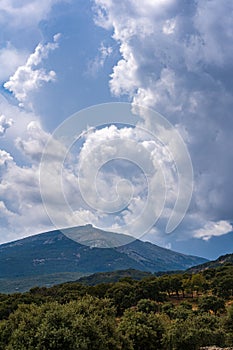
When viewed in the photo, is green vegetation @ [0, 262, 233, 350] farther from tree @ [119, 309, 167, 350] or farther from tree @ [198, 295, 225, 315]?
tree @ [198, 295, 225, 315]

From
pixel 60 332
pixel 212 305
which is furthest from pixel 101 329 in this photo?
pixel 212 305

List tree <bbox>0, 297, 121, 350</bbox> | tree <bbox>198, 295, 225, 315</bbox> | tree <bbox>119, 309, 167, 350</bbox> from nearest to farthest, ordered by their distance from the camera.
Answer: tree <bbox>0, 297, 121, 350</bbox>
tree <bbox>119, 309, 167, 350</bbox>
tree <bbox>198, 295, 225, 315</bbox>

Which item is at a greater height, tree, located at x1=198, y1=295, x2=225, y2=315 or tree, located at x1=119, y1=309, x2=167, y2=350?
tree, located at x1=198, y1=295, x2=225, y2=315

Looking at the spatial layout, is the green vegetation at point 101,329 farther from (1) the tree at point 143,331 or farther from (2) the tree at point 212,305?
(2) the tree at point 212,305

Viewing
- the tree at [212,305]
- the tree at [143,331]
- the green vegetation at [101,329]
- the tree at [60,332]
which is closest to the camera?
the tree at [60,332]

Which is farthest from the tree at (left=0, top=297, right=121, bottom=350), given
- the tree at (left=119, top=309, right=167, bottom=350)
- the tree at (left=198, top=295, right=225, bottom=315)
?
the tree at (left=198, top=295, right=225, bottom=315)

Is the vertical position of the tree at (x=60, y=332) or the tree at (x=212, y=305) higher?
the tree at (x=212, y=305)

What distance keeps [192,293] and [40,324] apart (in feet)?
268

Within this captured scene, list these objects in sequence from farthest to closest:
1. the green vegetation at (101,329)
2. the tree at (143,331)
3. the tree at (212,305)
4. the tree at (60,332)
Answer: the tree at (212,305) → the tree at (143,331) → the green vegetation at (101,329) → the tree at (60,332)

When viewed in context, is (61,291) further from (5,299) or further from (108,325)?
(108,325)

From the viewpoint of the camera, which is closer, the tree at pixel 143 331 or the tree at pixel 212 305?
the tree at pixel 143 331

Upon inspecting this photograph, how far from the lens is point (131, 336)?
163 feet

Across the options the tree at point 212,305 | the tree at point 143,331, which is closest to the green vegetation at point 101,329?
the tree at point 143,331

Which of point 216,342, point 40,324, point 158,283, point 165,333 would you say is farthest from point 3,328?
point 158,283
